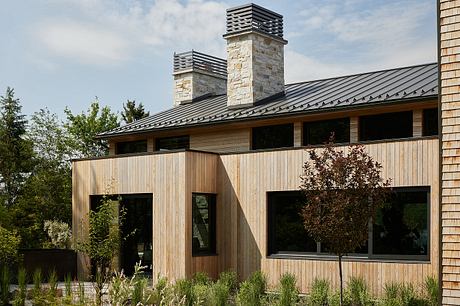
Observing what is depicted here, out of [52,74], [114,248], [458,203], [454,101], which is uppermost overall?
[52,74]

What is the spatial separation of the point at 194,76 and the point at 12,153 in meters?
7.30

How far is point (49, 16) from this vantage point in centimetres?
1638

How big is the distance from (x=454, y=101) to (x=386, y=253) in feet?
15.6

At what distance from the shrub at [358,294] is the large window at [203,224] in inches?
157

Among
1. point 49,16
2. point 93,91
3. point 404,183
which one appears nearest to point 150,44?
point 49,16

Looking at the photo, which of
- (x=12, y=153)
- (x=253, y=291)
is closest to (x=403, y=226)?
(x=253, y=291)

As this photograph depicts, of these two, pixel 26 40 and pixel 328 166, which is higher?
pixel 26 40

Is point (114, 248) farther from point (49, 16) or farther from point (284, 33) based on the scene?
point (284, 33)

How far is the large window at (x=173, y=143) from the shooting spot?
18891 millimetres

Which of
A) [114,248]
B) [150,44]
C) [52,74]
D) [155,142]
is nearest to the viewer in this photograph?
[114,248]

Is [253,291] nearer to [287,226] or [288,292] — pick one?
[288,292]

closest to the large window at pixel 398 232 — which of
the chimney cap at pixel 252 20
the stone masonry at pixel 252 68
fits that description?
the stone masonry at pixel 252 68

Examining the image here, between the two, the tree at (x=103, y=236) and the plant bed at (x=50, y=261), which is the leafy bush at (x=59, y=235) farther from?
the tree at (x=103, y=236)

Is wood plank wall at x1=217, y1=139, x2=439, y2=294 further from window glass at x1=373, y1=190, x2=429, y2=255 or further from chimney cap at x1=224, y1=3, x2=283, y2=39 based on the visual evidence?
chimney cap at x1=224, y1=3, x2=283, y2=39
